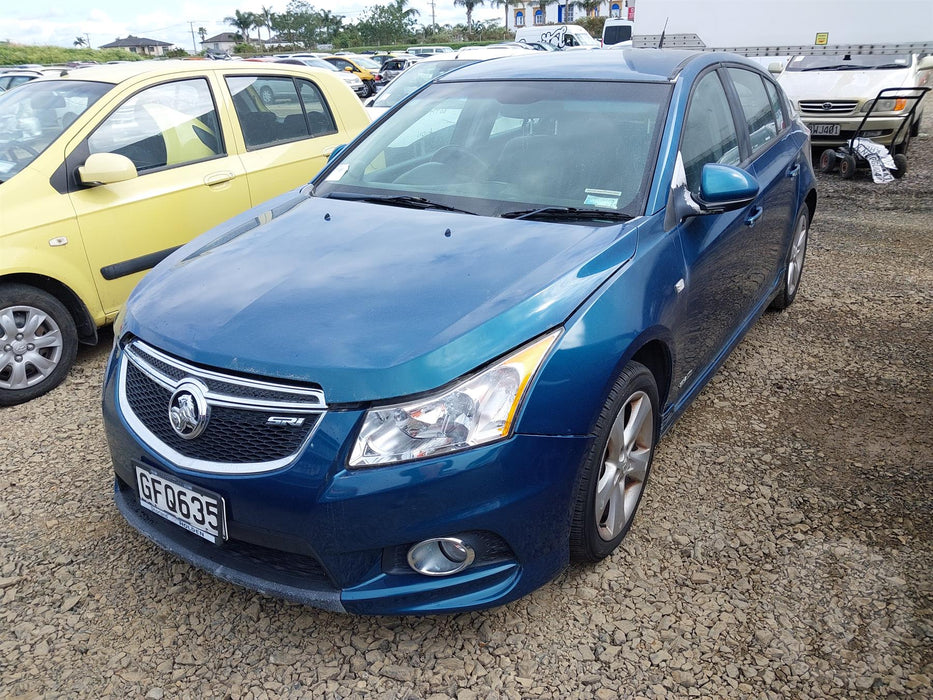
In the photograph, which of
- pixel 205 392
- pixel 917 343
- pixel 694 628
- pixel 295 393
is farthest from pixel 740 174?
pixel 917 343

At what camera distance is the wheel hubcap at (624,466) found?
238cm

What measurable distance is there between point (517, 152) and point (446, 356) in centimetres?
136

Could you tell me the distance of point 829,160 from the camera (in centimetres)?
937

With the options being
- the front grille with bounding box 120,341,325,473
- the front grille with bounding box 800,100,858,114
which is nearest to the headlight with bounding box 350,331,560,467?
the front grille with bounding box 120,341,325,473

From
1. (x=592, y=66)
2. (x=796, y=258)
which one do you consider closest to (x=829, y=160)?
(x=796, y=258)

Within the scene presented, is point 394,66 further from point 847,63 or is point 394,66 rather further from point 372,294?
point 372,294

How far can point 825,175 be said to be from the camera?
9.49 m

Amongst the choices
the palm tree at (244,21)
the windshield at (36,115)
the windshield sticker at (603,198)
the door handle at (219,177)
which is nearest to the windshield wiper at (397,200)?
the windshield sticker at (603,198)

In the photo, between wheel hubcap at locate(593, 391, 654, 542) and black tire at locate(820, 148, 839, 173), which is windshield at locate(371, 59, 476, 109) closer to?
black tire at locate(820, 148, 839, 173)

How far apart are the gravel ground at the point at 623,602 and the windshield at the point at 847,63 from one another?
8101 mm

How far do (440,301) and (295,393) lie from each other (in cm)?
51

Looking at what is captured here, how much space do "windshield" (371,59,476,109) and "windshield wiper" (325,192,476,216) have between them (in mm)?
5846

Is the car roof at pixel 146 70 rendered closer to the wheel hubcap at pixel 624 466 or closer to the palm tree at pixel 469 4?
the wheel hubcap at pixel 624 466

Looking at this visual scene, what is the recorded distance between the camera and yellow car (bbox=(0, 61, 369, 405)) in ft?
12.6
